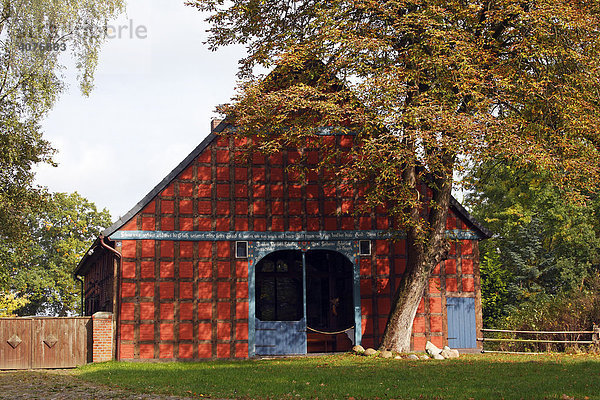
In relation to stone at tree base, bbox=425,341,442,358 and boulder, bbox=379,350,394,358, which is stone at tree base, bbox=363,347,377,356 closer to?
boulder, bbox=379,350,394,358

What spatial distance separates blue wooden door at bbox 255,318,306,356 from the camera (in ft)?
69.2

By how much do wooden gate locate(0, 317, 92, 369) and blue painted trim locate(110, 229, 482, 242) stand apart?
304 centimetres

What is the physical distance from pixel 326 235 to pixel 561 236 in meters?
19.4

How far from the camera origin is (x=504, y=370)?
15.0 metres

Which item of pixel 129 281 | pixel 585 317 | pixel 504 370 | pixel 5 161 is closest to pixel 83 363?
pixel 129 281

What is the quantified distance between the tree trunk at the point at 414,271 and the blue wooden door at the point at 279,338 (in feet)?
8.21

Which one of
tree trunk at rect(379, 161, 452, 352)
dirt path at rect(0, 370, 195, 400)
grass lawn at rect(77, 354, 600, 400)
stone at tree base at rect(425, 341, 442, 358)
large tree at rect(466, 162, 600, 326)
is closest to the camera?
grass lawn at rect(77, 354, 600, 400)

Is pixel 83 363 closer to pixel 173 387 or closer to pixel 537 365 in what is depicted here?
pixel 173 387

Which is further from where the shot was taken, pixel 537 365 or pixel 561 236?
pixel 561 236

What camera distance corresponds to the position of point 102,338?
67.1ft

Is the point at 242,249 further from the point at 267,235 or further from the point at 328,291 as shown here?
the point at 328,291

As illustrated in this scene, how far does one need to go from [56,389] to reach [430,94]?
11.6 metres

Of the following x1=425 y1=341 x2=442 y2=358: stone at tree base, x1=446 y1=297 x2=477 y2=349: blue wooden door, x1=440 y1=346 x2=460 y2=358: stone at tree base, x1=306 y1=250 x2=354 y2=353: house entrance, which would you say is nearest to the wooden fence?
x1=446 y1=297 x2=477 y2=349: blue wooden door

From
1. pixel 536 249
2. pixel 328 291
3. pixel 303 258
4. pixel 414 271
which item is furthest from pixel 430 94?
pixel 536 249
